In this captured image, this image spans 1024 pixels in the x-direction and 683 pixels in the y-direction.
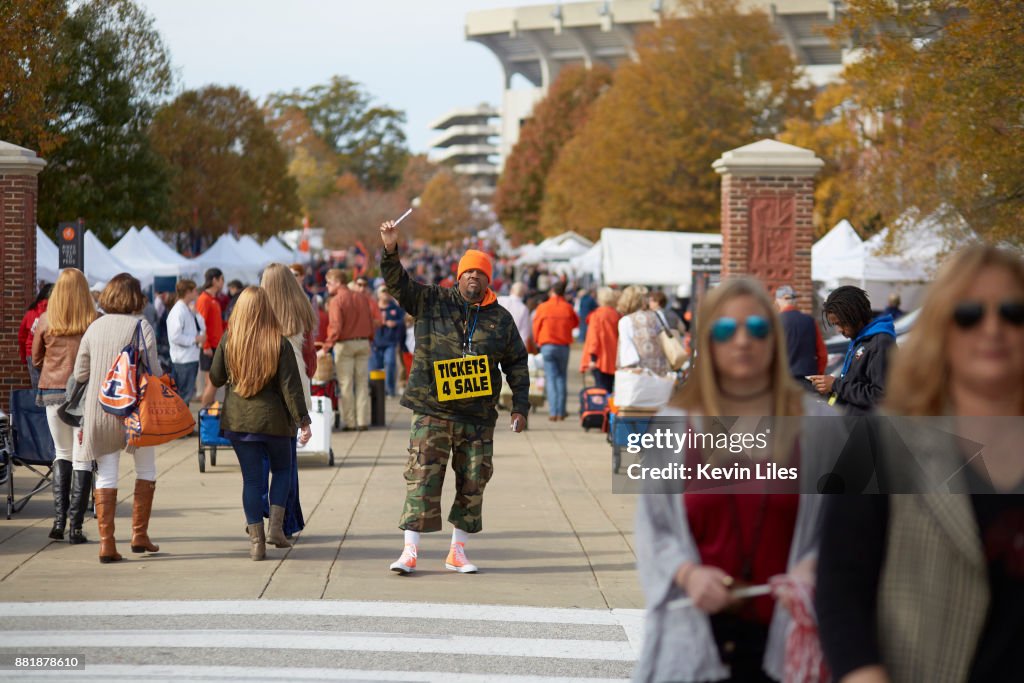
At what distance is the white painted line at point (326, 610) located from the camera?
7.69 m

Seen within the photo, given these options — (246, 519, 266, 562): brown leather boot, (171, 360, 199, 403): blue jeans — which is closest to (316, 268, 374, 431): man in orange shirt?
(171, 360, 199, 403): blue jeans

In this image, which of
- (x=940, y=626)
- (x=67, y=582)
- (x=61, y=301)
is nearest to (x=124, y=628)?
(x=67, y=582)

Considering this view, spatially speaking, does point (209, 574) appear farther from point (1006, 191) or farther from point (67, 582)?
point (1006, 191)

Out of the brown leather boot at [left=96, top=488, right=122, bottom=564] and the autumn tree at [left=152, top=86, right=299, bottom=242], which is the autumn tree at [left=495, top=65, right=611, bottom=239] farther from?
the brown leather boot at [left=96, top=488, right=122, bottom=564]

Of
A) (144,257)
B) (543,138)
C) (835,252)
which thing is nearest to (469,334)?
(835,252)

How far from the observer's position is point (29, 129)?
20297mm

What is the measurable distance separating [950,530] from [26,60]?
19.5 meters

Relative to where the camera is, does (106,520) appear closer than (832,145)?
Yes

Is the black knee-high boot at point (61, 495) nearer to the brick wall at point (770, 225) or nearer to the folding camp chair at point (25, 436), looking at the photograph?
the folding camp chair at point (25, 436)

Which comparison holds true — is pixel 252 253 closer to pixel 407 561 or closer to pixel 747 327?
pixel 407 561

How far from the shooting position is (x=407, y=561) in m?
8.80

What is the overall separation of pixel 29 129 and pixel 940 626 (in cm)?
1941

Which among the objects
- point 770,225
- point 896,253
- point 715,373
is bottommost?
point 896,253

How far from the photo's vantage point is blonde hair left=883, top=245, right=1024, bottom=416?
2969 mm
